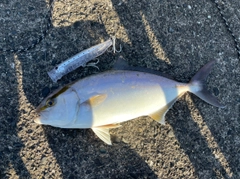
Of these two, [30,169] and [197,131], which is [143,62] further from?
[30,169]

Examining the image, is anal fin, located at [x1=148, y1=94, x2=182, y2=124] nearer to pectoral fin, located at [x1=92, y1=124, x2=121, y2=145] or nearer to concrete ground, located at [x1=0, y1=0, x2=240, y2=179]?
concrete ground, located at [x1=0, y1=0, x2=240, y2=179]

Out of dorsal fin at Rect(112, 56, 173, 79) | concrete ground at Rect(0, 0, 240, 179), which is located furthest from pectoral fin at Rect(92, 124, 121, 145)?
dorsal fin at Rect(112, 56, 173, 79)

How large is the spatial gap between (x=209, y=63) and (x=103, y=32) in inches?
39.9

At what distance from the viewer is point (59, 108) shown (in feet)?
8.38

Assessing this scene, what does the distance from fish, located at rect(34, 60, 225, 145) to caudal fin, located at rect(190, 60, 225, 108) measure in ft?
0.21

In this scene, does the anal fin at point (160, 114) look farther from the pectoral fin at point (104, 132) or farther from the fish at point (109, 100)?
the pectoral fin at point (104, 132)

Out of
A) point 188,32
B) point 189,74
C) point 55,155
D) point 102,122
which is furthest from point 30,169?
point 188,32

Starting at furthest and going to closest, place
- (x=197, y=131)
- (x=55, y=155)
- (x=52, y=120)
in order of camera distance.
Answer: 1. (x=197, y=131)
2. (x=55, y=155)
3. (x=52, y=120)

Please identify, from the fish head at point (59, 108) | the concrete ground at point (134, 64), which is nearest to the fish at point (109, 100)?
the fish head at point (59, 108)

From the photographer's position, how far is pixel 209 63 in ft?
9.59

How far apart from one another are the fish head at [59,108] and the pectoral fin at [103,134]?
257mm

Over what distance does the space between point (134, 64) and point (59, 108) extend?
85 cm

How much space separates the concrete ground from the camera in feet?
9.09

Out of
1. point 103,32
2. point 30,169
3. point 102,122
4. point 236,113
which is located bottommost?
point 30,169
